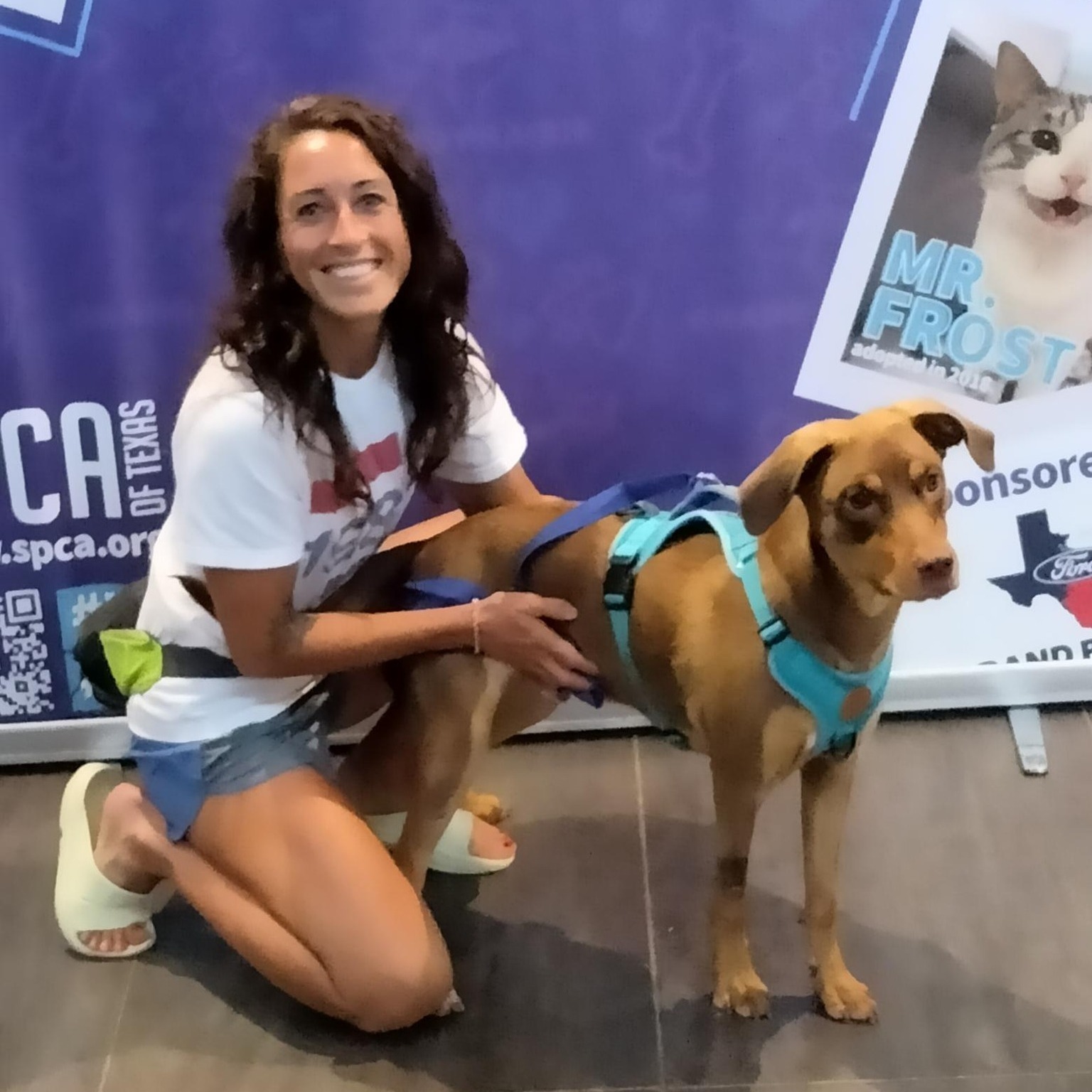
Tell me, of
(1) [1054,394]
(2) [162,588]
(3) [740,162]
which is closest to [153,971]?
(2) [162,588]

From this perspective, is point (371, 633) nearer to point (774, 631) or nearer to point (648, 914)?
point (774, 631)

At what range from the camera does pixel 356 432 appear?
1.47 metres

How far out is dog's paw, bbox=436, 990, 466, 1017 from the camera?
5.22 ft

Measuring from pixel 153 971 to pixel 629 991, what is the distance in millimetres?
643

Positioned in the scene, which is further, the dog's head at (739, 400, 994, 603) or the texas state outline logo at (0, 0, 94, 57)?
the texas state outline logo at (0, 0, 94, 57)

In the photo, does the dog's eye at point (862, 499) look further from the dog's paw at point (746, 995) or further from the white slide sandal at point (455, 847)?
the white slide sandal at point (455, 847)

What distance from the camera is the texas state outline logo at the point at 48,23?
162cm

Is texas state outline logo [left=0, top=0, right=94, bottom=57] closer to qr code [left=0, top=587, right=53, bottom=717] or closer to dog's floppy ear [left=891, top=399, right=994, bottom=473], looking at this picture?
qr code [left=0, top=587, right=53, bottom=717]

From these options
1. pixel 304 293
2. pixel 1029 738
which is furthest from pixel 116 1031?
pixel 1029 738

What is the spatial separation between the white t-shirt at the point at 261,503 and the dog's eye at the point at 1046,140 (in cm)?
81

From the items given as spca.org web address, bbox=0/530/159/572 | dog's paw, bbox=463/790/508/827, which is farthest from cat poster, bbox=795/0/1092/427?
spca.org web address, bbox=0/530/159/572

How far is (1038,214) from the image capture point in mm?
1768

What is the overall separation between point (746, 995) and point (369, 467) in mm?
793

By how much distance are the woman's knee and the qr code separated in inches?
33.0
